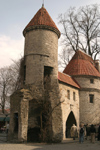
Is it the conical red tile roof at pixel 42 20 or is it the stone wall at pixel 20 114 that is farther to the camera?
the conical red tile roof at pixel 42 20

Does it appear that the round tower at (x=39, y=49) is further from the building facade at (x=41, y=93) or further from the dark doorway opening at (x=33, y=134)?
the dark doorway opening at (x=33, y=134)

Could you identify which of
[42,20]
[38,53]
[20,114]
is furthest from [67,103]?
[42,20]

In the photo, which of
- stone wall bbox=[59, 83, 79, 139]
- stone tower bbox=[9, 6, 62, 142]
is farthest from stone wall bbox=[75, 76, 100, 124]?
stone tower bbox=[9, 6, 62, 142]

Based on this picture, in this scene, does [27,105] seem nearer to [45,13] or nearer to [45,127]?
[45,127]

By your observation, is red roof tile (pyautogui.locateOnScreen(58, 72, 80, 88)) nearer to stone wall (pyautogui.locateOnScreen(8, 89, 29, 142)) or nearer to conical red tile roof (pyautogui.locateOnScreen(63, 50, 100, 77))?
conical red tile roof (pyautogui.locateOnScreen(63, 50, 100, 77))

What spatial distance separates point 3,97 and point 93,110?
18.2 meters

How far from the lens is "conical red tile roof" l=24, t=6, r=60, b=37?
1809 centimetres

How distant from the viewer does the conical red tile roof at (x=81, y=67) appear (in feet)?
78.3

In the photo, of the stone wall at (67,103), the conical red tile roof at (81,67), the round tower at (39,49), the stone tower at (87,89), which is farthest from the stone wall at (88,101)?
the round tower at (39,49)

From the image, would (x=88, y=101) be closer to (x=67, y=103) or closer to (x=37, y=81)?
(x=67, y=103)

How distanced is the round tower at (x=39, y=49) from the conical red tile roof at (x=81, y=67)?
6.44m

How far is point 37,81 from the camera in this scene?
16812mm

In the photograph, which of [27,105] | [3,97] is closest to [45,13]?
[27,105]

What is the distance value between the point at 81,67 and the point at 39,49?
8528 mm
